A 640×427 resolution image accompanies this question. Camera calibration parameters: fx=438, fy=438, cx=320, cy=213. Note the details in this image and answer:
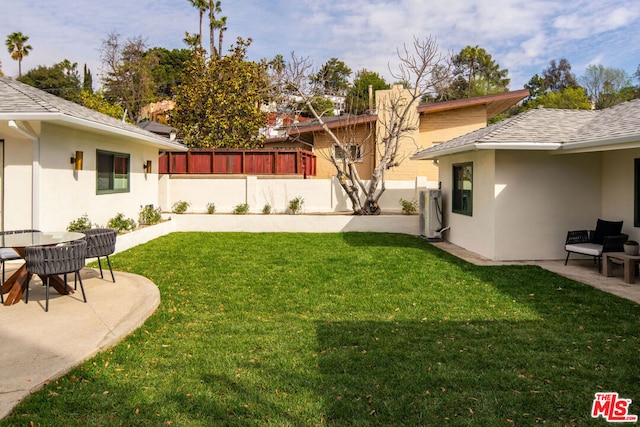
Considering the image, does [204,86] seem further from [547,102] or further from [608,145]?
[547,102]

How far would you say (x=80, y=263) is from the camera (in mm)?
5328

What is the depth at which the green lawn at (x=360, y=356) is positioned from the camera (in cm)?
312

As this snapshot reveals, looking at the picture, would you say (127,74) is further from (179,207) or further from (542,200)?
(542,200)

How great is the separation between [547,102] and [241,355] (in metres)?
39.3

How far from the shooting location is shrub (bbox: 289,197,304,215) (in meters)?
15.1

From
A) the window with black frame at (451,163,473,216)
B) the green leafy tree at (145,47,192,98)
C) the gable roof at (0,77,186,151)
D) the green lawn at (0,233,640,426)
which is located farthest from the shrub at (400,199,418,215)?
the green leafy tree at (145,47,192,98)

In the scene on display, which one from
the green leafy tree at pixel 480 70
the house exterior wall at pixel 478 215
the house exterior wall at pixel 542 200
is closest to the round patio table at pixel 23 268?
the house exterior wall at pixel 478 215

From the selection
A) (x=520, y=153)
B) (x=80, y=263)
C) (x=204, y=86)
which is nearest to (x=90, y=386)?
(x=80, y=263)

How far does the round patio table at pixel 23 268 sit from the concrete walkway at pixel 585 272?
7.14m

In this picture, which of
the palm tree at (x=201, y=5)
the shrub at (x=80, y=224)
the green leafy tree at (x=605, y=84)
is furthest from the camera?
the green leafy tree at (x=605, y=84)

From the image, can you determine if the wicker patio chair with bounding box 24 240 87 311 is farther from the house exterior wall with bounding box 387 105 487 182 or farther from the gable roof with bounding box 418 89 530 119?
the house exterior wall with bounding box 387 105 487 182

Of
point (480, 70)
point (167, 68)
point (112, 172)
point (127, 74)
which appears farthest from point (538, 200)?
point (167, 68)

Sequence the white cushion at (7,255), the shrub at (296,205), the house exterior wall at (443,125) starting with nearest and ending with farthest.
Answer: the white cushion at (7,255) < the shrub at (296,205) < the house exterior wall at (443,125)

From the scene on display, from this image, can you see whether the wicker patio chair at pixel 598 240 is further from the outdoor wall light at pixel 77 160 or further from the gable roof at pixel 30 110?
the outdoor wall light at pixel 77 160
